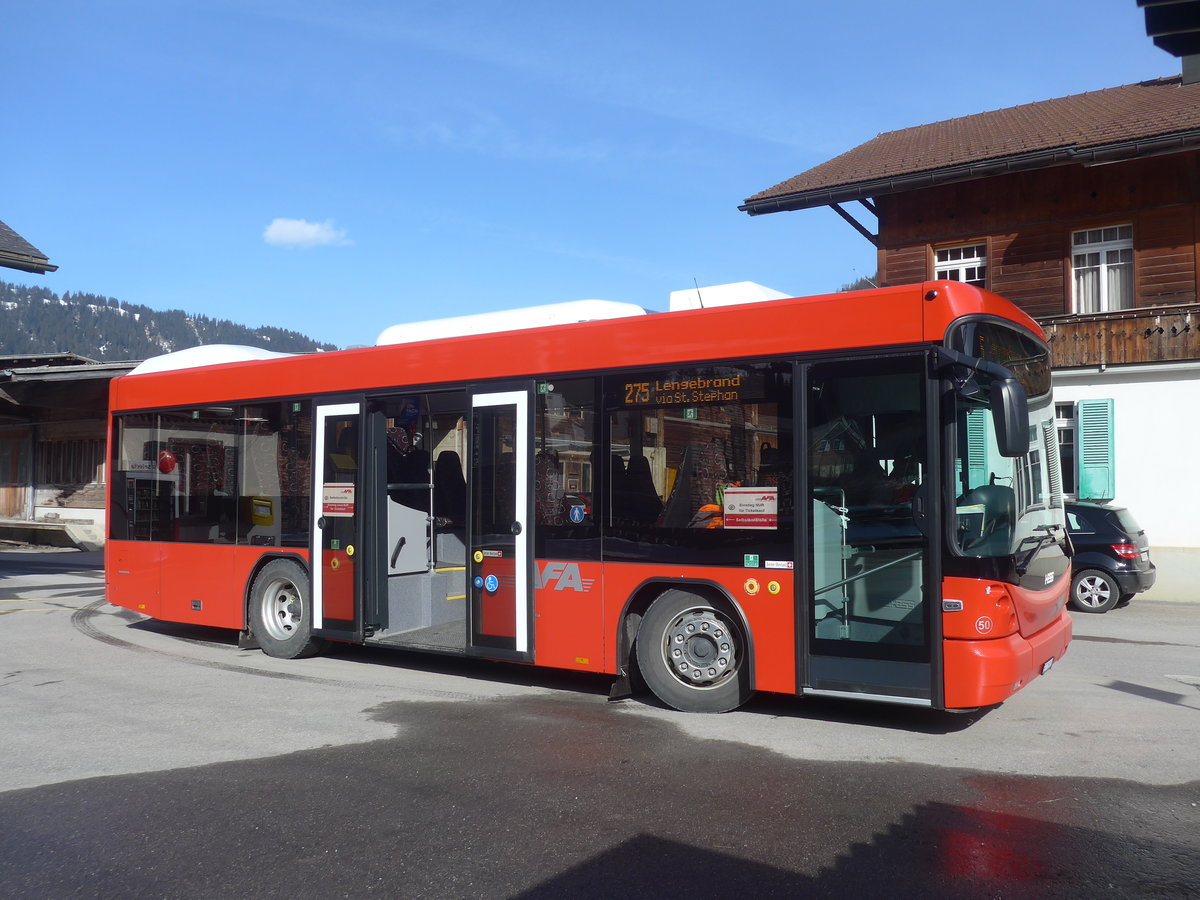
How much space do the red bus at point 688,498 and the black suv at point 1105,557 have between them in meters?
7.60

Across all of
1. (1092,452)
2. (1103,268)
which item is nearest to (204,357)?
(1092,452)

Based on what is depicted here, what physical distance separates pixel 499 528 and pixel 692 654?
6.20ft

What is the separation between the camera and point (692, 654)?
7.38 meters

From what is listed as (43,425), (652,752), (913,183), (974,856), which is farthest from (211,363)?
(43,425)

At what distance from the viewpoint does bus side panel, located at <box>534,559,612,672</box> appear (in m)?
7.73

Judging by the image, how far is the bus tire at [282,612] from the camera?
9844 mm

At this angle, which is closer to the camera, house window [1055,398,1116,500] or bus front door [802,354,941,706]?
bus front door [802,354,941,706]

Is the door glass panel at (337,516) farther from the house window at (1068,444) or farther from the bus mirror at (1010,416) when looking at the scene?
the house window at (1068,444)

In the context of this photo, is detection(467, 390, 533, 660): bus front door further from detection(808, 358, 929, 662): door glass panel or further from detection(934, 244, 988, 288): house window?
detection(934, 244, 988, 288): house window

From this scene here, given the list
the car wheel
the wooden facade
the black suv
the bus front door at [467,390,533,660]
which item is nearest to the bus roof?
the bus front door at [467,390,533,660]

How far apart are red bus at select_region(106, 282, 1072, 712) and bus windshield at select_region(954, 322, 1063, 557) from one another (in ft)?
Result: 0.06

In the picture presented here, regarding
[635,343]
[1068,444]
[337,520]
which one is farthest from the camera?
[1068,444]

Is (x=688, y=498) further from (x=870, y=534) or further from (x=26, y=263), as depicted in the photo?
(x=26, y=263)

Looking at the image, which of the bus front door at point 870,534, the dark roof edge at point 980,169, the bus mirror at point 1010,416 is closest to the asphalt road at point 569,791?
the bus front door at point 870,534
